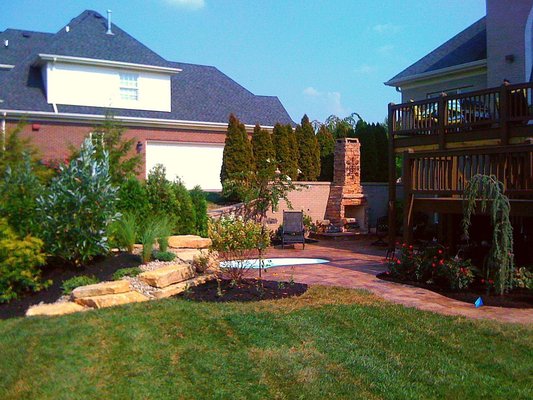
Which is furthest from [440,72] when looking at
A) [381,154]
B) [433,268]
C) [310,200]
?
[433,268]

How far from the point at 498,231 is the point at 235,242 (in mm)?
3686

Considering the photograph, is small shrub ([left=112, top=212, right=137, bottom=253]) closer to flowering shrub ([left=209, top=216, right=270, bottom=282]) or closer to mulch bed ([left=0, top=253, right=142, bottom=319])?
mulch bed ([left=0, top=253, right=142, bottom=319])

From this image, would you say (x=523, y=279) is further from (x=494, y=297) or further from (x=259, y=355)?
(x=259, y=355)

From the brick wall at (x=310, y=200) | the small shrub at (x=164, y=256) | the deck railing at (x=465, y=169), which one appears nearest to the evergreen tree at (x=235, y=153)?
the brick wall at (x=310, y=200)

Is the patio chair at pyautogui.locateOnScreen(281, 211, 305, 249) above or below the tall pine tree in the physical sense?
below

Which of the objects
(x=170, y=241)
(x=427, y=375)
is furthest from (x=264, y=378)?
(x=170, y=241)

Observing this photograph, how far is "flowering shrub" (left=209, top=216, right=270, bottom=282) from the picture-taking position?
26.6 feet

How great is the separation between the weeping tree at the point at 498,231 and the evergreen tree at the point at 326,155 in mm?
12441

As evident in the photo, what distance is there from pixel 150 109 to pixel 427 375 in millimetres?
18949

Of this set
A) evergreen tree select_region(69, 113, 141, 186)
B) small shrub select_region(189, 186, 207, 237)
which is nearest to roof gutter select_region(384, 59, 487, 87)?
small shrub select_region(189, 186, 207, 237)

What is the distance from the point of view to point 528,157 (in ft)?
28.7

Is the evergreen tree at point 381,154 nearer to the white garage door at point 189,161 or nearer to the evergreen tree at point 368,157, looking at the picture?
the evergreen tree at point 368,157

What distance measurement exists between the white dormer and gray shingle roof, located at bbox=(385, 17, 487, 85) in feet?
29.4


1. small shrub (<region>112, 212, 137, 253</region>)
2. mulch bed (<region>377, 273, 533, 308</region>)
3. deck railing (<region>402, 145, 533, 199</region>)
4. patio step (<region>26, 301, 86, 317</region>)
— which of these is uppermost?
deck railing (<region>402, 145, 533, 199</region>)
